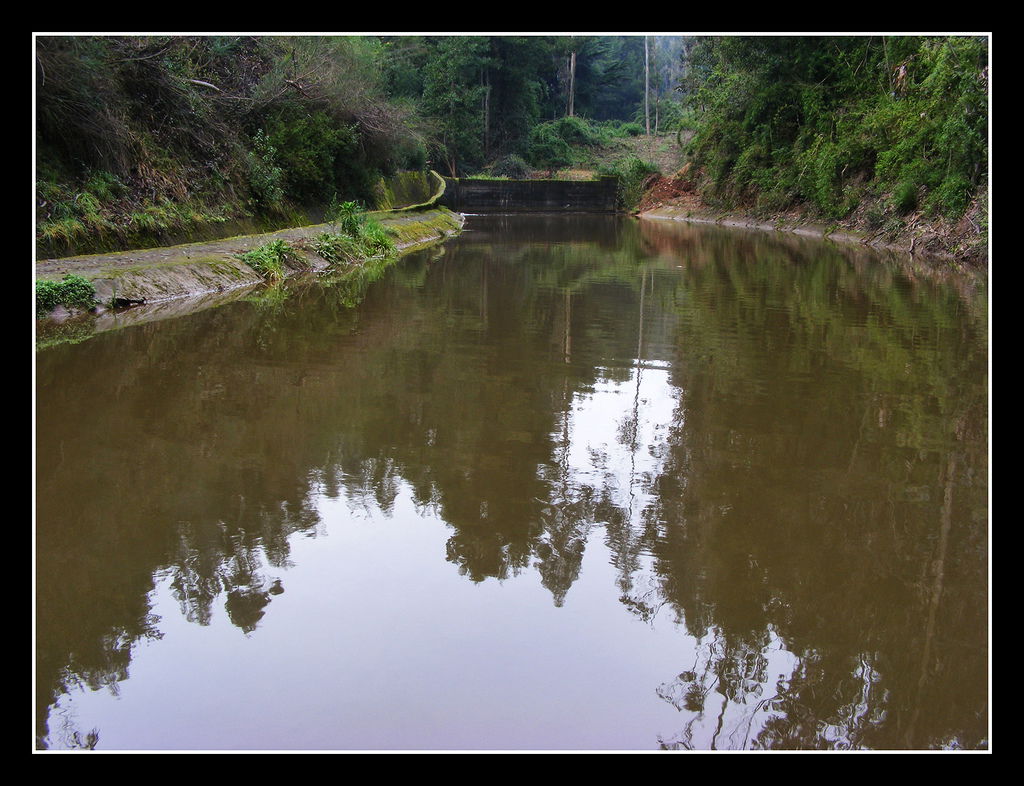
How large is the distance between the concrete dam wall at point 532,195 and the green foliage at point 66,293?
37.6 meters

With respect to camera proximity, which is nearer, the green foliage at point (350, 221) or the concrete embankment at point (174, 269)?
the concrete embankment at point (174, 269)

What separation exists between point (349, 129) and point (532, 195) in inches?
1015

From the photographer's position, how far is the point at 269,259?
14.8 meters

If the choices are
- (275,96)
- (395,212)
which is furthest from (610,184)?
(275,96)

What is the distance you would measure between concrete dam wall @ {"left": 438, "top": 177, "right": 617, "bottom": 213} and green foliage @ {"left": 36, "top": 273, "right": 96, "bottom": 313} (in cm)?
3764

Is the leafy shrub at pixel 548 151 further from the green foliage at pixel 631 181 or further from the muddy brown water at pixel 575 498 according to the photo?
the muddy brown water at pixel 575 498

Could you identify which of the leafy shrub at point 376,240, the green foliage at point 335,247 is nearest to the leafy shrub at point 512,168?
the leafy shrub at point 376,240

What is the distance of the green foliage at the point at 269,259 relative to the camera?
14.4 meters

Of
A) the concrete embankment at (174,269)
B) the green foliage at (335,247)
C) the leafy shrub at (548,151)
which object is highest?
the leafy shrub at (548,151)

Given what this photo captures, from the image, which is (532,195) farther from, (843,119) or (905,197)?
(905,197)

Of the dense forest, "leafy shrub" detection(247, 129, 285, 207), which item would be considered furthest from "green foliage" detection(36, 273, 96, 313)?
"leafy shrub" detection(247, 129, 285, 207)

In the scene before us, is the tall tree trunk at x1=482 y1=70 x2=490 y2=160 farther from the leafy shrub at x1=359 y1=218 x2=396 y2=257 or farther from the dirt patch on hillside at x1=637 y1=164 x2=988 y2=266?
the leafy shrub at x1=359 y1=218 x2=396 y2=257

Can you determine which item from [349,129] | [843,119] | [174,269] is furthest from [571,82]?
[174,269]

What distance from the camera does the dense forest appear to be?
14125 mm
